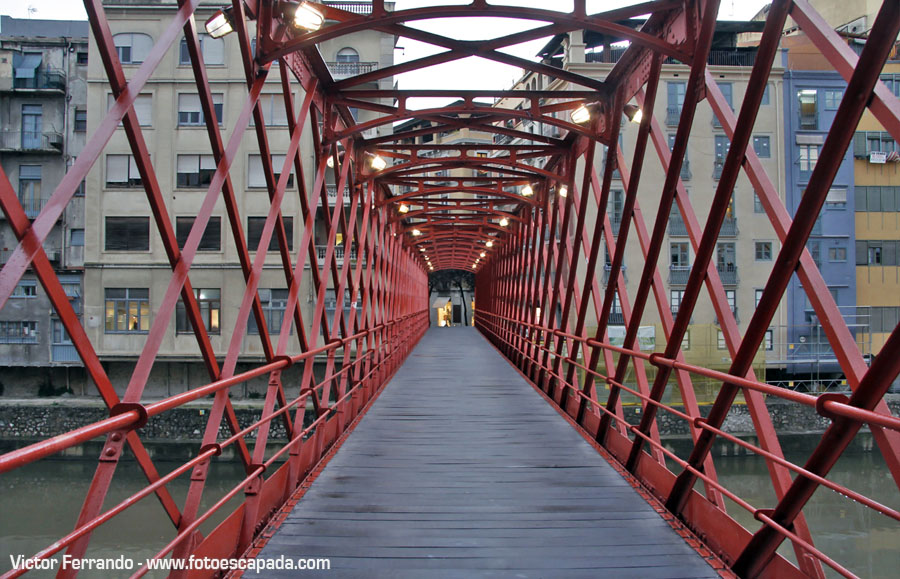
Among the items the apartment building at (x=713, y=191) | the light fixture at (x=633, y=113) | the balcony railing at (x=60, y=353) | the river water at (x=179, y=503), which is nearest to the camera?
the light fixture at (x=633, y=113)

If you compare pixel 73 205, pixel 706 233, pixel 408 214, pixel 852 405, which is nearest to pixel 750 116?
pixel 706 233

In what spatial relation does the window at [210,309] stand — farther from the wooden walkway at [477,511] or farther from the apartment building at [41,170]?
the wooden walkway at [477,511]

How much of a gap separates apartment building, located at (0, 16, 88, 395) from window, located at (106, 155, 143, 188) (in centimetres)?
271


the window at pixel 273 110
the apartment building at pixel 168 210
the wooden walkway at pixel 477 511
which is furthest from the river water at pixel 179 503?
the window at pixel 273 110

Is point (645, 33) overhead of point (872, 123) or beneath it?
beneath

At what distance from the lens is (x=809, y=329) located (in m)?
25.0

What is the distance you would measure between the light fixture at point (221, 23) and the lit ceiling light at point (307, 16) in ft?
1.56

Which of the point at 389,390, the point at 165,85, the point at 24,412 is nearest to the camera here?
the point at 389,390

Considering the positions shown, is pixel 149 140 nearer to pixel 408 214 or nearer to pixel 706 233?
pixel 408 214

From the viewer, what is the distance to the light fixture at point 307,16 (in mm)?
4394

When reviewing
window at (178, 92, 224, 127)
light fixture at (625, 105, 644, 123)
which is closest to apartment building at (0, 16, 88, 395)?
window at (178, 92, 224, 127)

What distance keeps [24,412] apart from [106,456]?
24362mm

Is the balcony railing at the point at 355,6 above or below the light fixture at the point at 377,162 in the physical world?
above

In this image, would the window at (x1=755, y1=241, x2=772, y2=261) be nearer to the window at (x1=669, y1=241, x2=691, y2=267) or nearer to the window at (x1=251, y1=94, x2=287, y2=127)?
the window at (x1=669, y1=241, x2=691, y2=267)
